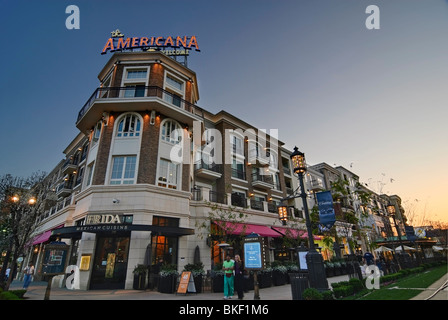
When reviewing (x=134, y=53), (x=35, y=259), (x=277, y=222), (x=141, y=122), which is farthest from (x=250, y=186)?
(x=35, y=259)

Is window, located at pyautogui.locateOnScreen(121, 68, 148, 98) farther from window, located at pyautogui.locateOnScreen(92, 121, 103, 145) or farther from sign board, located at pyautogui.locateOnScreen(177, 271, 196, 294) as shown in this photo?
sign board, located at pyautogui.locateOnScreen(177, 271, 196, 294)

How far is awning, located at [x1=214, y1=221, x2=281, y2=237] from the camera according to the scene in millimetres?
17589

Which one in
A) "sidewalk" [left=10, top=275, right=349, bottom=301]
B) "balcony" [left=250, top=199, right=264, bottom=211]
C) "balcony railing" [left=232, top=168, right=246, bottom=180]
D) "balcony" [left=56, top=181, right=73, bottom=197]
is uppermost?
"balcony railing" [left=232, top=168, right=246, bottom=180]

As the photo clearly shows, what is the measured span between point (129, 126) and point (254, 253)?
14016mm

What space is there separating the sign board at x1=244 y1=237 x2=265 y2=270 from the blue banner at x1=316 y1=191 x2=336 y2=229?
9.90 feet

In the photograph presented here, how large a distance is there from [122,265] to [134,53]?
17032 millimetres

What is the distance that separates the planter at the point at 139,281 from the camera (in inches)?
532

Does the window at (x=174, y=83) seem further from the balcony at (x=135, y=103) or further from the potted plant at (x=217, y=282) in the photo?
the potted plant at (x=217, y=282)

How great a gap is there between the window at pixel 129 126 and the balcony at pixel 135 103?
0.73 meters

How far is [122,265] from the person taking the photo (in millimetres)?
14398

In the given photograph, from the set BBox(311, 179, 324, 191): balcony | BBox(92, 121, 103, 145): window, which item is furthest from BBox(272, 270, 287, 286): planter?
BBox(311, 179, 324, 191): balcony

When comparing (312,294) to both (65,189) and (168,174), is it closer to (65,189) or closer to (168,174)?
(168,174)
